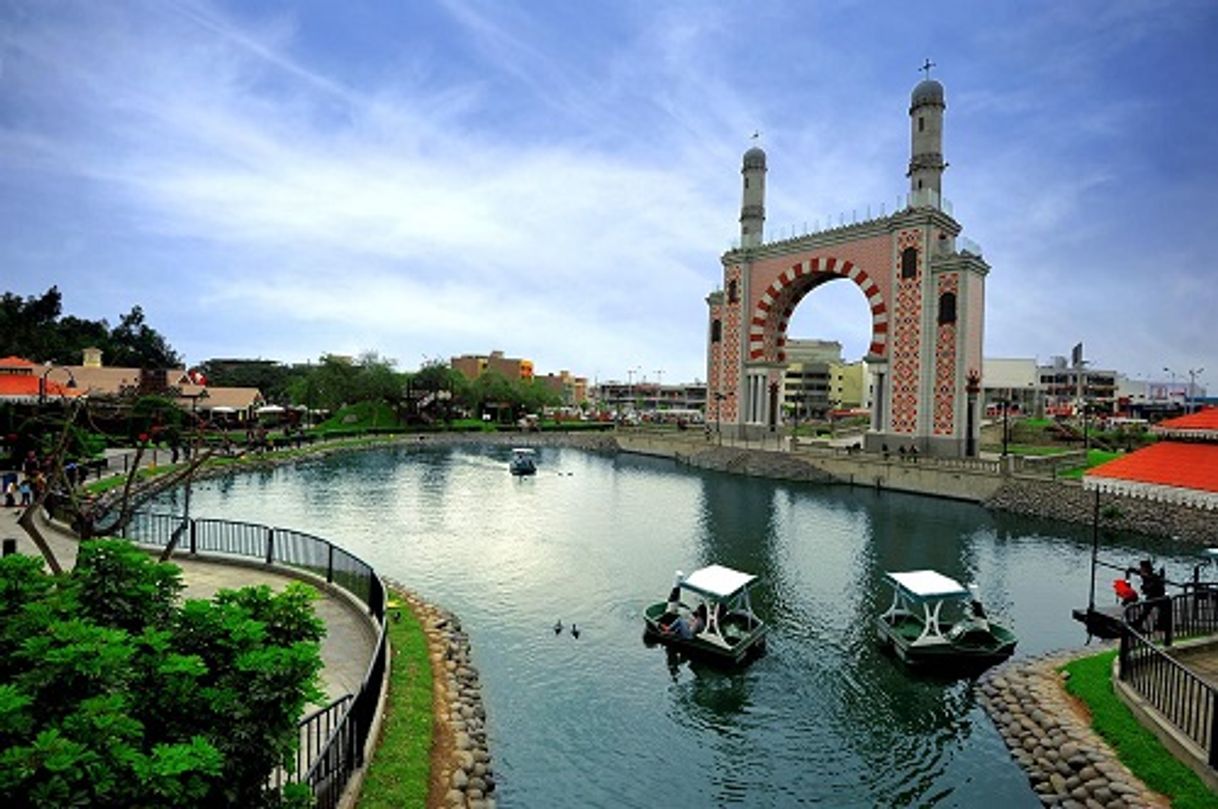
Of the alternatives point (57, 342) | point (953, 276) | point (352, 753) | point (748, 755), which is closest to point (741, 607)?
point (748, 755)

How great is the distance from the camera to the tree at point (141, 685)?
477 cm

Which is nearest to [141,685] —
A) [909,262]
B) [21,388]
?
[21,388]

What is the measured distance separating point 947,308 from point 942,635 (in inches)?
1311

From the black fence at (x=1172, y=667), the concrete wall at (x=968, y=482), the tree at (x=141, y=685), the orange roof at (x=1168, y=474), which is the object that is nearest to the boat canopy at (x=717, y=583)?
the black fence at (x=1172, y=667)

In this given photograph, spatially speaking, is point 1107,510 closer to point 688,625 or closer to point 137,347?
point 688,625

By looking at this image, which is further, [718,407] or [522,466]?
[718,407]

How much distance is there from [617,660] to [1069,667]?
838 centimetres

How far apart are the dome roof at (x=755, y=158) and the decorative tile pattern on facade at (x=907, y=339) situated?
15.0 m

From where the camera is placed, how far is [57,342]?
234 feet

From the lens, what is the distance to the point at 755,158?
184ft

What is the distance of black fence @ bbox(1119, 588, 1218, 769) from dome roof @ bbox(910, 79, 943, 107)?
127 feet

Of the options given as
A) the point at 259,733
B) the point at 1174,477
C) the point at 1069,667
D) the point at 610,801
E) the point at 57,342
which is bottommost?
the point at 610,801

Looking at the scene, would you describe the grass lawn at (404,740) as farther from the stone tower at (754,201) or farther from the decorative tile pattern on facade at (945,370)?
the stone tower at (754,201)

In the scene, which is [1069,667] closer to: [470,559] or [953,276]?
[470,559]
